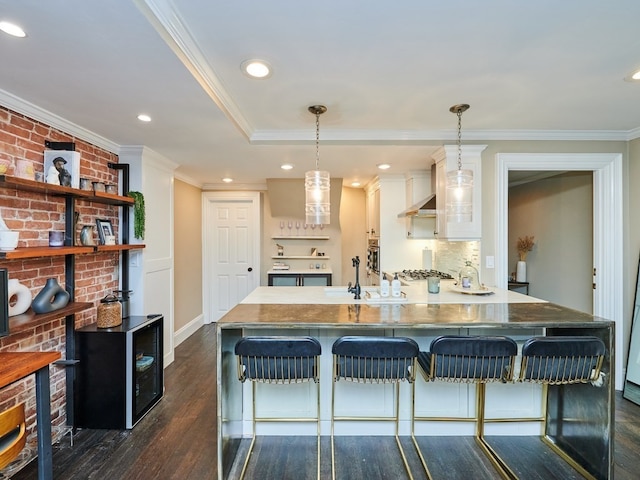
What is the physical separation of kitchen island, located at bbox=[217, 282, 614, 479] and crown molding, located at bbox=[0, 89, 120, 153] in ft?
6.60

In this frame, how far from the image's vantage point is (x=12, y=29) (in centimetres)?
145

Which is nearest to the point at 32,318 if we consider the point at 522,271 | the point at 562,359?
the point at 562,359

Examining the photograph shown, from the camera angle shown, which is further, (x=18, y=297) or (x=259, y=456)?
(x=259, y=456)

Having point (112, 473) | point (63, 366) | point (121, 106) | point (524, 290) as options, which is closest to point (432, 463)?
point (112, 473)

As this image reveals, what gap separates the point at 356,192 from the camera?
596 cm

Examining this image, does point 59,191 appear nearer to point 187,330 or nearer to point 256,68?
point 256,68

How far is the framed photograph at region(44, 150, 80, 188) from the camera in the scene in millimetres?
2324

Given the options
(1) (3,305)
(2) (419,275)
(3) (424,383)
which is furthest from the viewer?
(2) (419,275)

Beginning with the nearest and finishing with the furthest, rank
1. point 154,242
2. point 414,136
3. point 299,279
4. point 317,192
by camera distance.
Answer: point 317,192 < point 414,136 < point 154,242 < point 299,279

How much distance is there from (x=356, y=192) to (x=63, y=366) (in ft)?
15.7

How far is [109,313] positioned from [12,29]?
77.4 inches

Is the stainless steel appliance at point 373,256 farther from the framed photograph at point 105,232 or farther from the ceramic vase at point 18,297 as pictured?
the ceramic vase at point 18,297

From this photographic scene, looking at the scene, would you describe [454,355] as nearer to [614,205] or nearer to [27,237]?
[614,205]

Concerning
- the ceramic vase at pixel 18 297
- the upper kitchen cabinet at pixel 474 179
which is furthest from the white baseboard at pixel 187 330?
the upper kitchen cabinet at pixel 474 179
